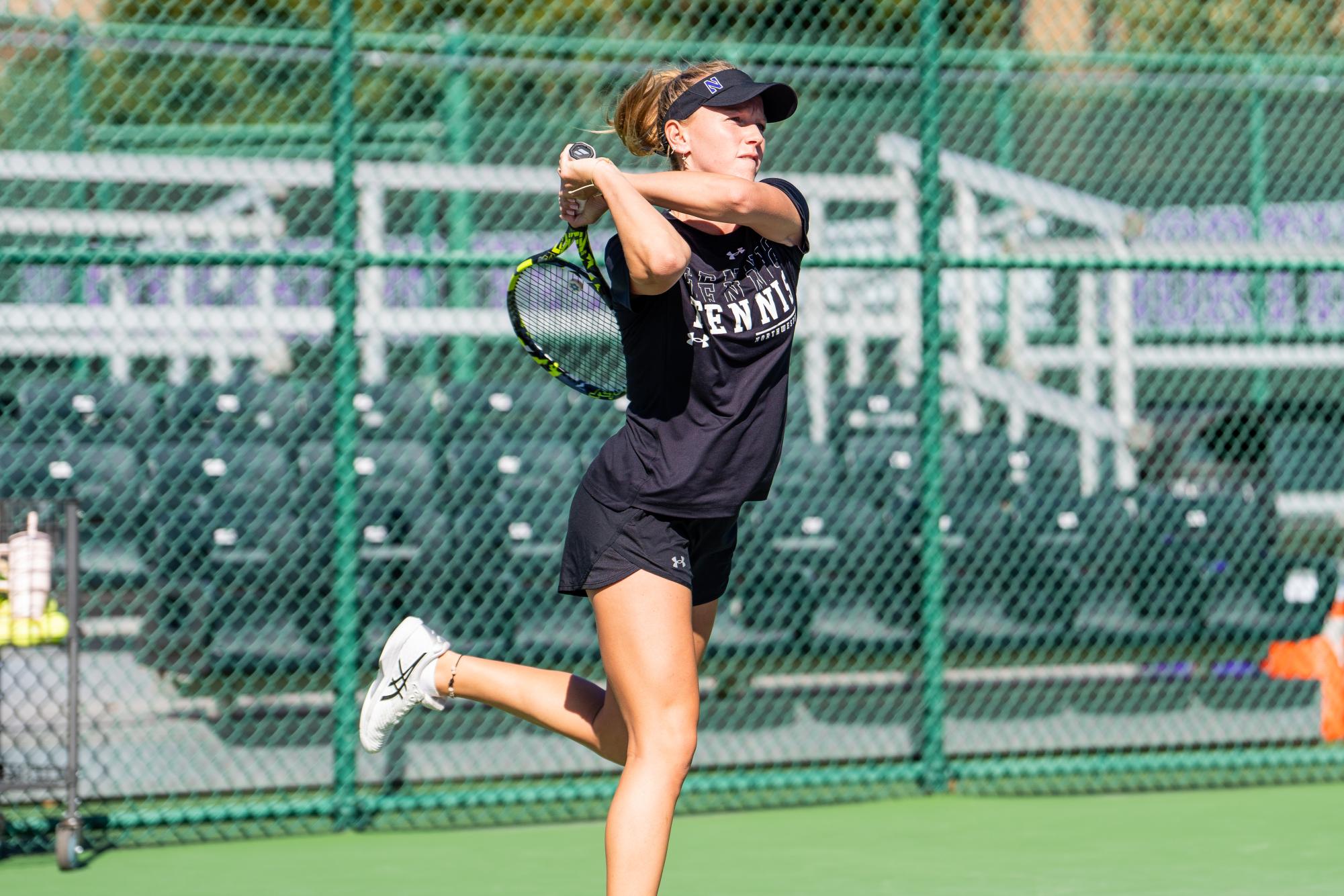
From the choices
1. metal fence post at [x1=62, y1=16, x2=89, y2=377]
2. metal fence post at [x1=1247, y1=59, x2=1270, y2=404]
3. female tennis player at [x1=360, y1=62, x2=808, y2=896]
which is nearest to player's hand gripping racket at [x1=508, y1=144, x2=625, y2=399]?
female tennis player at [x1=360, y1=62, x2=808, y2=896]

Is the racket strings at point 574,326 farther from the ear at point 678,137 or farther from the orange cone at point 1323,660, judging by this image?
the orange cone at point 1323,660

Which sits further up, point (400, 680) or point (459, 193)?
point (459, 193)

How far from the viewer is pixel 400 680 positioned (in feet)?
12.5

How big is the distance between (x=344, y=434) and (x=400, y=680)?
168 cm

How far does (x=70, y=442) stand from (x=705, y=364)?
463 cm

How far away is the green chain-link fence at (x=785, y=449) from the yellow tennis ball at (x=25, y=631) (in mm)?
385

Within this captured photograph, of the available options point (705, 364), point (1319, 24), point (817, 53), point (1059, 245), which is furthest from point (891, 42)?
point (705, 364)

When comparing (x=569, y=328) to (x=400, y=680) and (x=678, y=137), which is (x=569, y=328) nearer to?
(x=678, y=137)

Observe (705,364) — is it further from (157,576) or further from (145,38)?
(145,38)

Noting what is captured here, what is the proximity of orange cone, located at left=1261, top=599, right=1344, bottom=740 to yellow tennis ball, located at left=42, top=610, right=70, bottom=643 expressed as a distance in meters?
4.74

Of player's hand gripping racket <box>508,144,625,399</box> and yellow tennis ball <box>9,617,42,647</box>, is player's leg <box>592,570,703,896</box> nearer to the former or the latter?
player's hand gripping racket <box>508,144,625,399</box>

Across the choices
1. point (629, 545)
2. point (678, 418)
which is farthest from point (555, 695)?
point (678, 418)

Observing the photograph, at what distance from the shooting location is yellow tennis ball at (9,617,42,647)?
4766 mm

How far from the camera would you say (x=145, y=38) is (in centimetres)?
876
